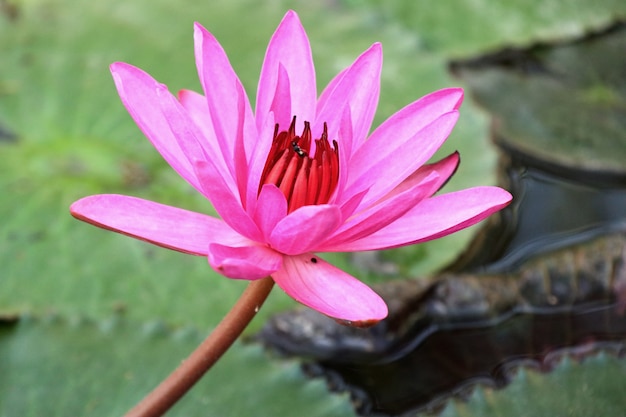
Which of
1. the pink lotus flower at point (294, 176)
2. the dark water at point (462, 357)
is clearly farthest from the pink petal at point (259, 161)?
the dark water at point (462, 357)

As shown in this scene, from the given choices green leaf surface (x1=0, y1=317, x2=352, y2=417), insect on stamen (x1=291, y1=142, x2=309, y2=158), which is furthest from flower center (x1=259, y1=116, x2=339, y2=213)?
green leaf surface (x1=0, y1=317, x2=352, y2=417)

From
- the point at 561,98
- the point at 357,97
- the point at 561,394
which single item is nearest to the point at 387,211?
the point at 357,97

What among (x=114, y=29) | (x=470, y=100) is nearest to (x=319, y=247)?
(x=470, y=100)

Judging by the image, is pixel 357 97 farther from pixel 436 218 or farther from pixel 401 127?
pixel 436 218

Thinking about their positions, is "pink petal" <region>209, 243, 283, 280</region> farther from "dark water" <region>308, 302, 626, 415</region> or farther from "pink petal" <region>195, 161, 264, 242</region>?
"dark water" <region>308, 302, 626, 415</region>

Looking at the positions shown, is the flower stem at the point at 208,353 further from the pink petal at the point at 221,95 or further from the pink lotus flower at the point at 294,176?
the pink petal at the point at 221,95

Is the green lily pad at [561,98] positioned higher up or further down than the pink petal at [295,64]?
further down
